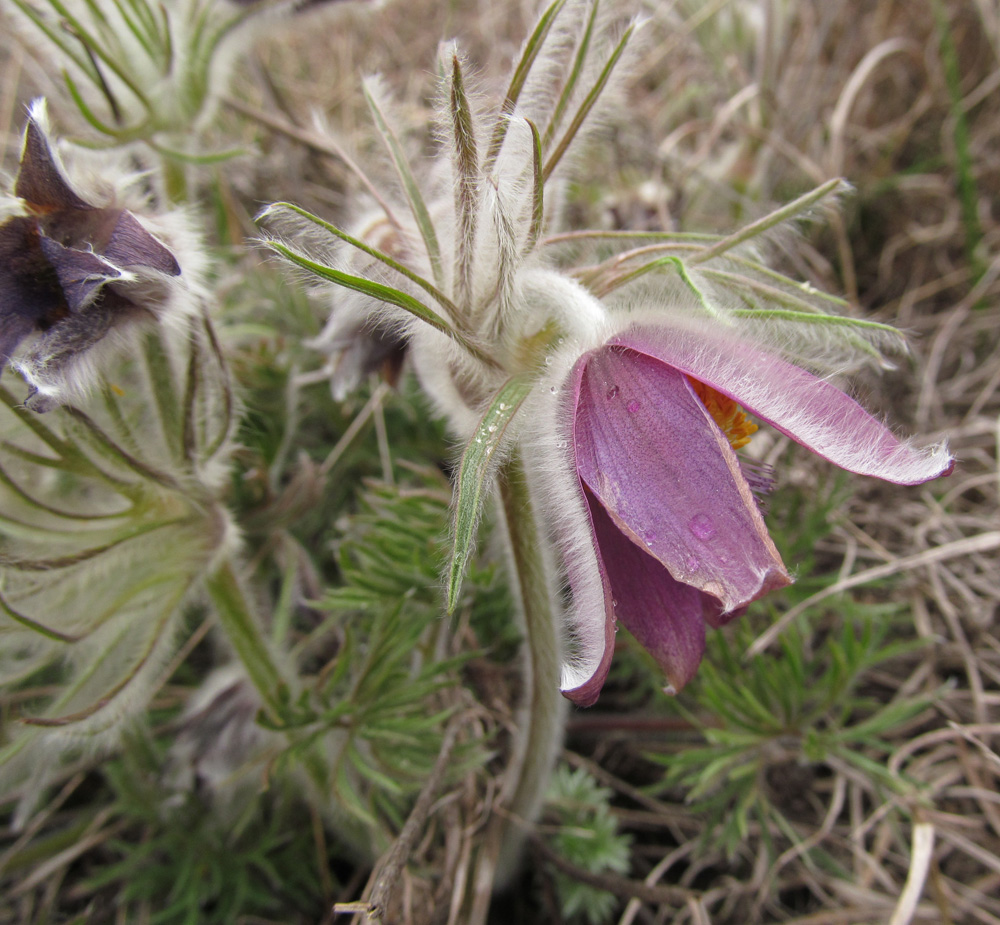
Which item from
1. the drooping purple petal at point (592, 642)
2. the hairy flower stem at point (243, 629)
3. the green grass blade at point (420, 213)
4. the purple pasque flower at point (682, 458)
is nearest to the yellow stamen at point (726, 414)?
the purple pasque flower at point (682, 458)

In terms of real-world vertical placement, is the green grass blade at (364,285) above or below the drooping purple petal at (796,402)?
above

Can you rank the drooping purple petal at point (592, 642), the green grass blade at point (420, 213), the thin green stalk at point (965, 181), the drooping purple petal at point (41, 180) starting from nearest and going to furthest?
the drooping purple petal at point (592, 642) < the drooping purple petal at point (41, 180) < the green grass blade at point (420, 213) < the thin green stalk at point (965, 181)

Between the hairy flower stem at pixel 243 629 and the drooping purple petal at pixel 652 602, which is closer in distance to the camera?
the drooping purple petal at pixel 652 602

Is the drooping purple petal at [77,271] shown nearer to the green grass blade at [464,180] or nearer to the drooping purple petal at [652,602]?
the green grass blade at [464,180]

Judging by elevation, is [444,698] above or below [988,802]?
above

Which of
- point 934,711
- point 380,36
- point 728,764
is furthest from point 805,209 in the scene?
point 380,36

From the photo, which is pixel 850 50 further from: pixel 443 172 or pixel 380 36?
pixel 443 172

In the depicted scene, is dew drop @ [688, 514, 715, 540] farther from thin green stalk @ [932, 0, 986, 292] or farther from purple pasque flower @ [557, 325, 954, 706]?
thin green stalk @ [932, 0, 986, 292]
